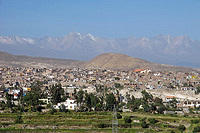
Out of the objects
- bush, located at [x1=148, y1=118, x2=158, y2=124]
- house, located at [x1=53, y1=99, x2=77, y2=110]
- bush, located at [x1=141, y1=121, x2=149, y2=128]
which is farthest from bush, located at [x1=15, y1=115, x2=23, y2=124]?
bush, located at [x1=148, y1=118, x2=158, y2=124]

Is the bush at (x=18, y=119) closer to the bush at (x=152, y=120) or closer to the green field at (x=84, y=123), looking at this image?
the green field at (x=84, y=123)

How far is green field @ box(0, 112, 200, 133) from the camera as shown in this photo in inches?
1887

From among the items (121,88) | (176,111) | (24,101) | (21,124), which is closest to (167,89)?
(121,88)

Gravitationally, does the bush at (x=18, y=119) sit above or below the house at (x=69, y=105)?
below

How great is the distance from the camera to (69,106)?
62.9 metres

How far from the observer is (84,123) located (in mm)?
50250

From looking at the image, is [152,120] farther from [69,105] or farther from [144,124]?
[69,105]

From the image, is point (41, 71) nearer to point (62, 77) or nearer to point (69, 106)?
point (62, 77)

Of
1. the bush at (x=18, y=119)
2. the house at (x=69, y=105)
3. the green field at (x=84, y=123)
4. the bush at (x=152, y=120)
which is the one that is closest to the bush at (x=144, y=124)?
the green field at (x=84, y=123)

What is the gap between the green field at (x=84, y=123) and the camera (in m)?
47.9

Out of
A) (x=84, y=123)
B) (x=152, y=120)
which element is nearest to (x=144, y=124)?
(x=152, y=120)

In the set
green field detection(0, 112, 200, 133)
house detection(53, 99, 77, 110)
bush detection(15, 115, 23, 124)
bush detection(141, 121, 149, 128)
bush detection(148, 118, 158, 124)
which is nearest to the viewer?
green field detection(0, 112, 200, 133)

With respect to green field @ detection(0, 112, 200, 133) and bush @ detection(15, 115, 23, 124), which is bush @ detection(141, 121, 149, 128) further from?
bush @ detection(15, 115, 23, 124)

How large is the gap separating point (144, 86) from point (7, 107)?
4190cm
